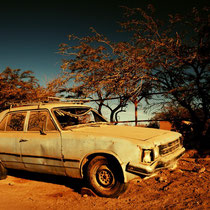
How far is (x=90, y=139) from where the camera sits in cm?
314

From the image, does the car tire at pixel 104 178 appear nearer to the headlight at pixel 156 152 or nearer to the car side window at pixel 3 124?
the headlight at pixel 156 152

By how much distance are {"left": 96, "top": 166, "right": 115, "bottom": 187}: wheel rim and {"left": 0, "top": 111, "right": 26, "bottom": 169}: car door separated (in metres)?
1.79

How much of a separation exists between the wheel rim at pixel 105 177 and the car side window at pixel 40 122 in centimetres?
123

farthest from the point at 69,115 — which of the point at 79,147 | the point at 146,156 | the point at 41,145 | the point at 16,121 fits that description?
the point at 146,156

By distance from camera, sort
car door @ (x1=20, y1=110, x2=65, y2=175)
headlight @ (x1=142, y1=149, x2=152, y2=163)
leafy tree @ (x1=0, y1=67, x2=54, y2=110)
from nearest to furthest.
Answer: headlight @ (x1=142, y1=149, x2=152, y2=163)
car door @ (x1=20, y1=110, x2=65, y2=175)
leafy tree @ (x1=0, y1=67, x2=54, y2=110)

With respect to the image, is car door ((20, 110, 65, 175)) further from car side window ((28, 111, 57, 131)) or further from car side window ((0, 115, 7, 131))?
car side window ((0, 115, 7, 131))

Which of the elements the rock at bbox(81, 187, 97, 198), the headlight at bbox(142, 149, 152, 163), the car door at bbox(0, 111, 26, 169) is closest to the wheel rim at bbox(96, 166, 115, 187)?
the rock at bbox(81, 187, 97, 198)

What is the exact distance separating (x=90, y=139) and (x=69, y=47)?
4100 mm

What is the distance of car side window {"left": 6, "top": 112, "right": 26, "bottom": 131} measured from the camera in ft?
13.6

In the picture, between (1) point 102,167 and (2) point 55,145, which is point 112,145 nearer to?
(1) point 102,167

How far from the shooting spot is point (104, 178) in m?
3.06

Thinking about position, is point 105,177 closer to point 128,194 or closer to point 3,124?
point 128,194

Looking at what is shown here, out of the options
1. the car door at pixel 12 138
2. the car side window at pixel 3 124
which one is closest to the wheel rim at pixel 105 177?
the car door at pixel 12 138

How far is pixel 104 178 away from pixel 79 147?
644 millimetres
